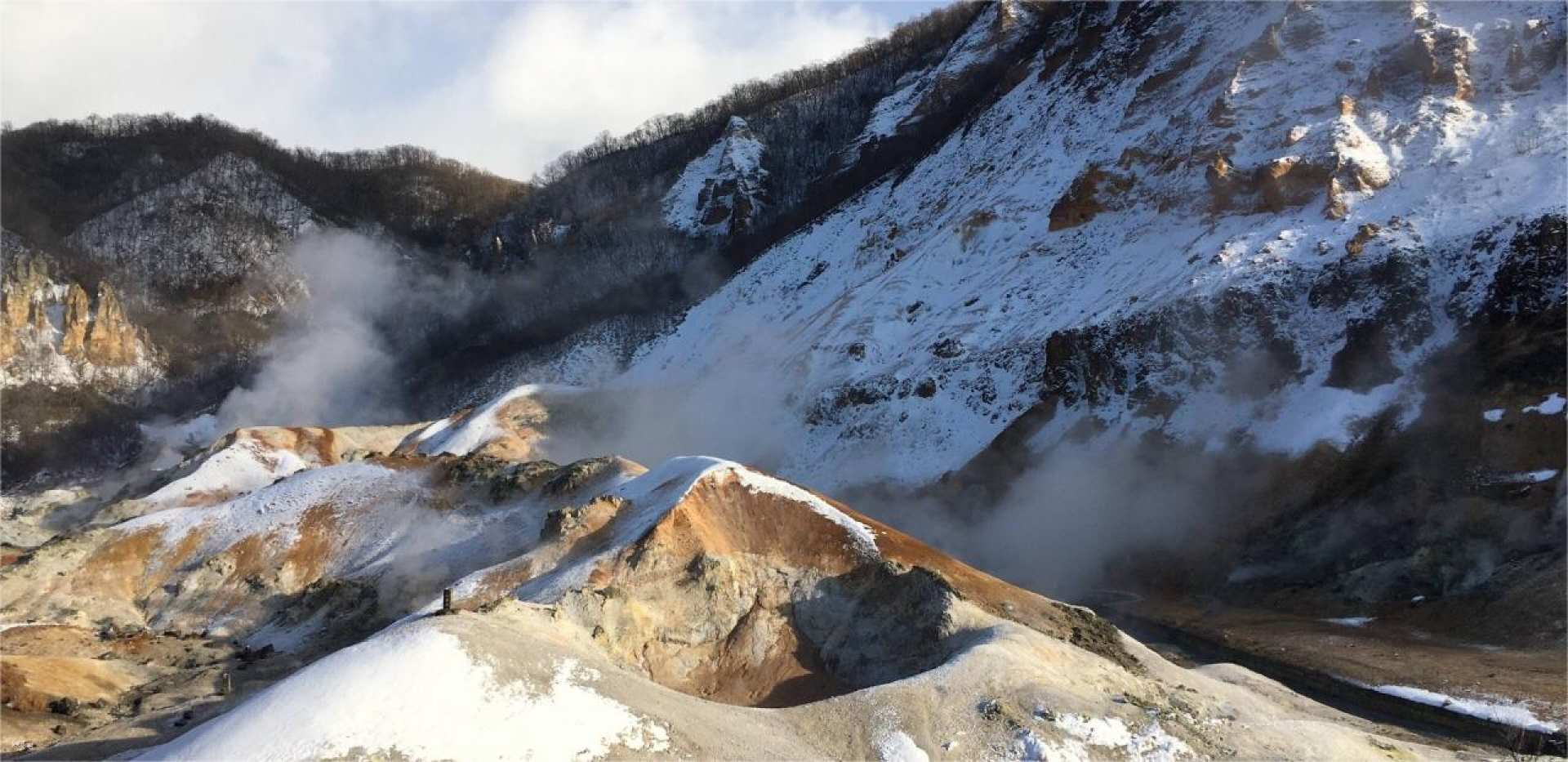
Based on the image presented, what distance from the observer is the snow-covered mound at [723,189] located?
106 meters

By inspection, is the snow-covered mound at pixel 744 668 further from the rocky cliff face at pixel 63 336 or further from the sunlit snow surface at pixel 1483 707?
the rocky cliff face at pixel 63 336

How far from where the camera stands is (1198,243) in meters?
50.2

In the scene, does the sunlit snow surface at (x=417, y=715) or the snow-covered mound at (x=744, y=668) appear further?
the snow-covered mound at (x=744, y=668)

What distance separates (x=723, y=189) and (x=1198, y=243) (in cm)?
6451

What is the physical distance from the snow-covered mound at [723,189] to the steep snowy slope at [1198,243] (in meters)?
33.6

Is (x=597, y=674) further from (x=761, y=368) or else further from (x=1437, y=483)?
→ (x=761, y=368)

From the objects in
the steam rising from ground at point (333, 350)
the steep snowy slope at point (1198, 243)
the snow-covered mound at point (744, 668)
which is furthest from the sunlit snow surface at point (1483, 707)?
the steam rising from ground at point (333, 350)

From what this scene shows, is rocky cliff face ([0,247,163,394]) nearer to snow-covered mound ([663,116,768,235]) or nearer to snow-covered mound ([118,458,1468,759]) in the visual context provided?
snow-covered mound ([663,116,768,235])

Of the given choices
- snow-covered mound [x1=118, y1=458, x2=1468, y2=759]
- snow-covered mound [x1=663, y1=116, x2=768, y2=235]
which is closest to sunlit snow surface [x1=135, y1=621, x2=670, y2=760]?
snow-covered mound [x1=118, y1=458, x2=1468, y2=759]

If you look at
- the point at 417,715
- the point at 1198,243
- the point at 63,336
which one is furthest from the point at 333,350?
the point at 417,715

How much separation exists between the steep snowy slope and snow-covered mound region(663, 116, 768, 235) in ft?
110

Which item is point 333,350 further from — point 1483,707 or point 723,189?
point 1483,707

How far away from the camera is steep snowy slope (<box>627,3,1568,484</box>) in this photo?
1646 inches

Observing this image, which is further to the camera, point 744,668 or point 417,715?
point 744,668
